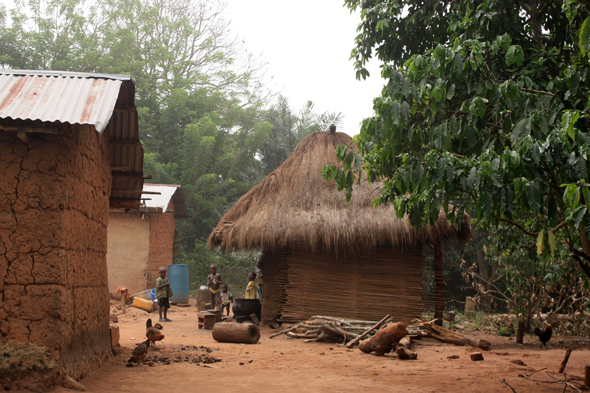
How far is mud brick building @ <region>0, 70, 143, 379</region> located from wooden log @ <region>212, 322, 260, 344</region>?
10.0 feet

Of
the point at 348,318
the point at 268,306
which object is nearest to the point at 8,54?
the point at 268,306

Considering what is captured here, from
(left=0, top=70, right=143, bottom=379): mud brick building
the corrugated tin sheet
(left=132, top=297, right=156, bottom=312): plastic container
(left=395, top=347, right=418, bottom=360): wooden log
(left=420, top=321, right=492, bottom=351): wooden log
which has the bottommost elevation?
(left=132, top=297, right=156, bottom=312): plastic container

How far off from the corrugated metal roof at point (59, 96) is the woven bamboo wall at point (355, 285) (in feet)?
17.9

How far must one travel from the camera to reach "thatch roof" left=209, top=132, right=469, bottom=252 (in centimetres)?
905

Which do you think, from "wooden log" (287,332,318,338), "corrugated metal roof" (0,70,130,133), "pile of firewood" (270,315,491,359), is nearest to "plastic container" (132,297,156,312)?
"pile of firewood" (270,315,491,359)

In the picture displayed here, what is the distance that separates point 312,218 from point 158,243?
7367 millimetres

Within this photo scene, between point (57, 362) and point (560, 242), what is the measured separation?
629 centimetres

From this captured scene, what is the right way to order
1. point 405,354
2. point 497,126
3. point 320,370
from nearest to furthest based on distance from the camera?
point 497,126
point 320,370
point 405,354

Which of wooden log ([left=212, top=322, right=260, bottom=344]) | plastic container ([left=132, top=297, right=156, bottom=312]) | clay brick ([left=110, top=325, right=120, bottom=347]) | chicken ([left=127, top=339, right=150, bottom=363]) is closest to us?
chicken ([left=127, top=339, right=150, bottom=363])

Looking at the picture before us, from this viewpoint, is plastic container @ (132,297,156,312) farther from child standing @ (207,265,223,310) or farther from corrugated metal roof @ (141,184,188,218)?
corrugated metal roof @ (141,184,188,218)

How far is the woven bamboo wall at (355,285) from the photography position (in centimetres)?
928

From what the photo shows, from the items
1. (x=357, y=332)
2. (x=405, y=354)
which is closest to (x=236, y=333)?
(x=357, y=332)

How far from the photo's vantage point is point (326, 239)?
898 cm

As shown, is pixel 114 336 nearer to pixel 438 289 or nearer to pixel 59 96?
pixel 59 96
